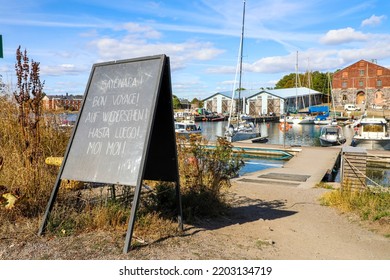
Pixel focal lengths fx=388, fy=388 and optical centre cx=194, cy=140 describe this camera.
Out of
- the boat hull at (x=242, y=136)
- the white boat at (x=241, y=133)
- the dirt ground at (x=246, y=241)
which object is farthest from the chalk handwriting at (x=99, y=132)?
the boat hull at (x=242, y=136)

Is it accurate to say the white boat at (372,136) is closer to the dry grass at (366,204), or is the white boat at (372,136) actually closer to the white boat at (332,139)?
the white boat at (332,139)

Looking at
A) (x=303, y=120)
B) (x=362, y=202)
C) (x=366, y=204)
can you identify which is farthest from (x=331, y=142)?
(x=303, y=120)

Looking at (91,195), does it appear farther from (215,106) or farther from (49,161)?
(215,106)

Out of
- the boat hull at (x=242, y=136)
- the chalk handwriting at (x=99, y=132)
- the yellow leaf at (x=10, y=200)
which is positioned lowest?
the boat hull at (x=242, y=136)

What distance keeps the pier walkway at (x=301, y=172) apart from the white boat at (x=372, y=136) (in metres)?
8.35

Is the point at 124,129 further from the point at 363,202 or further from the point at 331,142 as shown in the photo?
the point at 331,142

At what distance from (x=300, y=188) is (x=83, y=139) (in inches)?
278

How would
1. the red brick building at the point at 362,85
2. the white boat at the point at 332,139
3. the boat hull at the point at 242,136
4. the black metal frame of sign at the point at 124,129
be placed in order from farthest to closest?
the red brick building at the point at 362,85 < the boat hull at the point at 242,136 < the white boat at the point at 332,139 < the black metal frame of sign at the point at 124,129

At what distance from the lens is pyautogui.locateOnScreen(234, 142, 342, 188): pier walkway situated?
11.8 metres

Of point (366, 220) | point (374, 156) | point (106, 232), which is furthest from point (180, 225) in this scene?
point (374, 156)

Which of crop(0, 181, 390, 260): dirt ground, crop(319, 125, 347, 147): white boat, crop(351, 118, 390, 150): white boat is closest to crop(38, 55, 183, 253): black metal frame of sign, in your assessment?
crop(0, 181, 390, 260): dirt ground

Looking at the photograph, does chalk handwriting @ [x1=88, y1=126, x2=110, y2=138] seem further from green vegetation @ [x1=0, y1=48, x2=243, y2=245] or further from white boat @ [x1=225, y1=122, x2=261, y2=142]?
white boat @ [x1=225, y1=122, x2=261, y2=142]

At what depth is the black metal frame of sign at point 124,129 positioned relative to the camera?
15.4ft

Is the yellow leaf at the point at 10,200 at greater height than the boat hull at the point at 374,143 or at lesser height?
greater
